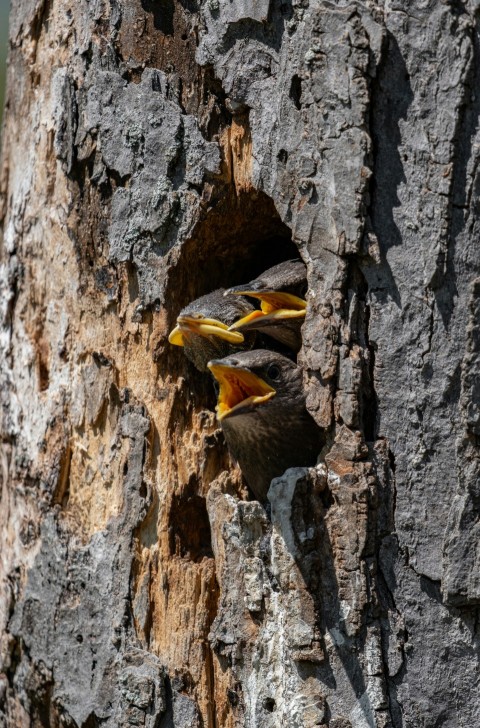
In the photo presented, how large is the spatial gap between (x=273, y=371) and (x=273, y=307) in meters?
0.35

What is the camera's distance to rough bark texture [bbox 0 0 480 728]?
2691 mm

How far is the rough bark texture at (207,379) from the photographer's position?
269 cm

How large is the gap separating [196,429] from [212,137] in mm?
1068

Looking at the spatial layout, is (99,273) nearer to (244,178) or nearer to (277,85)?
(244,178)

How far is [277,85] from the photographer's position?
302 centimetres

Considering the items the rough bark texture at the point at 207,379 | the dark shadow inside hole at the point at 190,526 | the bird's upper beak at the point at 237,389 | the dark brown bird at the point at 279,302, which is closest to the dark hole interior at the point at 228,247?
the rough bark texture at the point at 207,379

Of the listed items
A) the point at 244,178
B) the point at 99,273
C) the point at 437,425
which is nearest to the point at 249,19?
the point at 244,178

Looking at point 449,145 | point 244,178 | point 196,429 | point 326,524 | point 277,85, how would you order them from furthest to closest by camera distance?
point 196,429 < point 244,178 < point 277,85 < point 326,524 < point 449,145

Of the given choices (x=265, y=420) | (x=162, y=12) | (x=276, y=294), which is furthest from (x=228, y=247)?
(x=162, y=12)

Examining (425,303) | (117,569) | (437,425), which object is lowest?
(117,569)

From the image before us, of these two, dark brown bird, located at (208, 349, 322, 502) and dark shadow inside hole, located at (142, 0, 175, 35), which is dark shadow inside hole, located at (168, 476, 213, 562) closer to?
dark brown bird, located at (208, 349, 322, 502)

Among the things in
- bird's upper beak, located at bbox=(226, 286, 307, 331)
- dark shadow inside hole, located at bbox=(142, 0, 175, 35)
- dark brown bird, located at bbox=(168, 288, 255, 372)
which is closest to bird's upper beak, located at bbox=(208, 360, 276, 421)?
dark brown bird, located at bbox=(168, 288, 255, 372)

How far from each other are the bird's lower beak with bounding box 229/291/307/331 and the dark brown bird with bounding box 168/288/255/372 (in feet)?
0.18

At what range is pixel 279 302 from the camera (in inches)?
152
